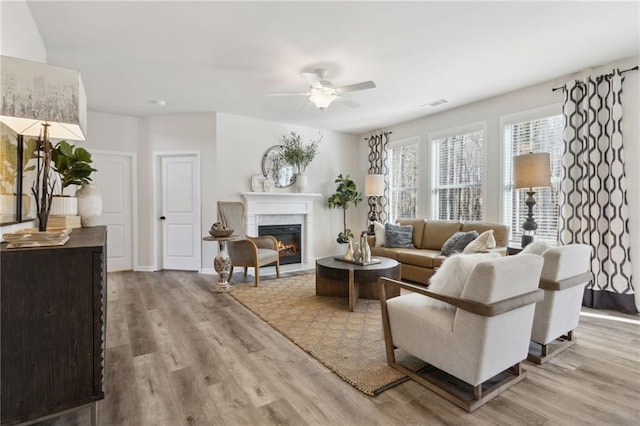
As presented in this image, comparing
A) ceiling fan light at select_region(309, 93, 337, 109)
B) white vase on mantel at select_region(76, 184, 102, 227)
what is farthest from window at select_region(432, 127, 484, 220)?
white vase on mantel at select_region(76, 184, 102, 227)

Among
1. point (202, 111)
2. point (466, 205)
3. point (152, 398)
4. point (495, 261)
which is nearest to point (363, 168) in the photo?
point (466, 205)

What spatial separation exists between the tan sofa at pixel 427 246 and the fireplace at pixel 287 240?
5.21 ft

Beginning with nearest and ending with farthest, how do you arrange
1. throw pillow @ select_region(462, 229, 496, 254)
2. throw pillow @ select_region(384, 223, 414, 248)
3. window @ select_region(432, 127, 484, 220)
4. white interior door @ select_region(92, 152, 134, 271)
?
throw pillow @ select_region(462, 229, 496, 254)
window @ select_region(432, 127, 484, 220)
throw pillow @ select_region(384, 223, 414, 248)
white interior door @ select_region(92, 152, 134, 271)

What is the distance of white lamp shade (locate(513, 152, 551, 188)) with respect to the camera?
322 centimetres

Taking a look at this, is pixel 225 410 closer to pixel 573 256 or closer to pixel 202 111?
pixel 573 256

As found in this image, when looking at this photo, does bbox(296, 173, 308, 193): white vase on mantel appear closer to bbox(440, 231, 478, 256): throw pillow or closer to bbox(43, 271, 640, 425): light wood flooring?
bbox(440, 231, 478, 256): throw pillow

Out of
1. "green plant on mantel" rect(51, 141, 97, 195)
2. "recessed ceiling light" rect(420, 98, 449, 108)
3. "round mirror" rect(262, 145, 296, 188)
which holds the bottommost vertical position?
"green plant on mantel" rect(51, 141, 97, 195)

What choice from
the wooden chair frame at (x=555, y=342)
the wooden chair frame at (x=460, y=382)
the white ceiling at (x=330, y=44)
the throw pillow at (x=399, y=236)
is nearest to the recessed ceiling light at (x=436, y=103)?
the white ceiling at (x=330, y=44)

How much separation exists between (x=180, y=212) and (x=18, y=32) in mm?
3520

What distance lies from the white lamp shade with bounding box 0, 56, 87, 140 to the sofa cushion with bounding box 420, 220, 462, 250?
4449mm

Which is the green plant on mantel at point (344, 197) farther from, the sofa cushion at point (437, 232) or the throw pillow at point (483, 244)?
the throw pillow at point (483, 244)

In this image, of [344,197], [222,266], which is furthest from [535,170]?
[222,266]

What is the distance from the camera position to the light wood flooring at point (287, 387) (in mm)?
1682

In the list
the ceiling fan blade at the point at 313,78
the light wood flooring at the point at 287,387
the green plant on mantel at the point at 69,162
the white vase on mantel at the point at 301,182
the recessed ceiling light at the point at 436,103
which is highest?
the recessed ceiling light at the point at 436,103
